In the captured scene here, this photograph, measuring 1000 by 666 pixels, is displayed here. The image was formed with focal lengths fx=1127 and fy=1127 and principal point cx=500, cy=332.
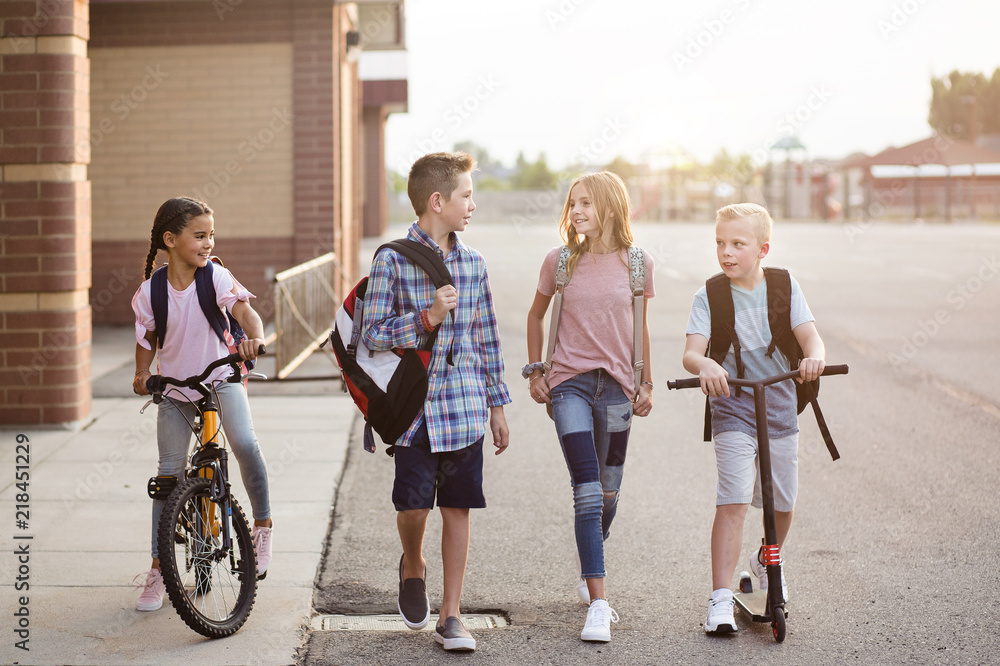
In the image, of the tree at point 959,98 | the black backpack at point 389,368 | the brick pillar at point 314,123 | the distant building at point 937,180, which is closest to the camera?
the black backpack at point 389,368

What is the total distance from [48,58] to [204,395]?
4356mm

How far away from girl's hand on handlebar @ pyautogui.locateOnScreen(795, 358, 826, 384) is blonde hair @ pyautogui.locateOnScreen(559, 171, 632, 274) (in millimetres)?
807

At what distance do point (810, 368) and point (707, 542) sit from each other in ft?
5.71

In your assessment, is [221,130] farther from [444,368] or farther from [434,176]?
[444,368]

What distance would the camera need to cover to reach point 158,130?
46.2 ft

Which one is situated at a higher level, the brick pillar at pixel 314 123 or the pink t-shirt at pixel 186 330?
the brick pillar at pixel 314 123

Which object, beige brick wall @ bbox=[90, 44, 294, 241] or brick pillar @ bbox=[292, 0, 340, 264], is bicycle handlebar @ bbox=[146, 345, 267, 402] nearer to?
brick pillar @ bbox=[292, 0, 340, 264]

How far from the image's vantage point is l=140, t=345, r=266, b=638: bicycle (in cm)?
418

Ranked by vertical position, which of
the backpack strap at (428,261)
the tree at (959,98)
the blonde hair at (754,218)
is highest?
the tree at (959,98)

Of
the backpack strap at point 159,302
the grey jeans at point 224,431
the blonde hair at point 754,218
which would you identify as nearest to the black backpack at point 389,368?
the grey jeans at point 224,431

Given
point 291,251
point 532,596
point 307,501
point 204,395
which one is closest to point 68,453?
point 307,501

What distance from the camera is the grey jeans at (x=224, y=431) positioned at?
446 cm

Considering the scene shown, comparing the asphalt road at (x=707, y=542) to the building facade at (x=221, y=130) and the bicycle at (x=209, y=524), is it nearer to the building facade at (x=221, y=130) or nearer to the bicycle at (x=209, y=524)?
the bicycle at (x=209, y=524)

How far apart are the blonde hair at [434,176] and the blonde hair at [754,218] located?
1.03m
